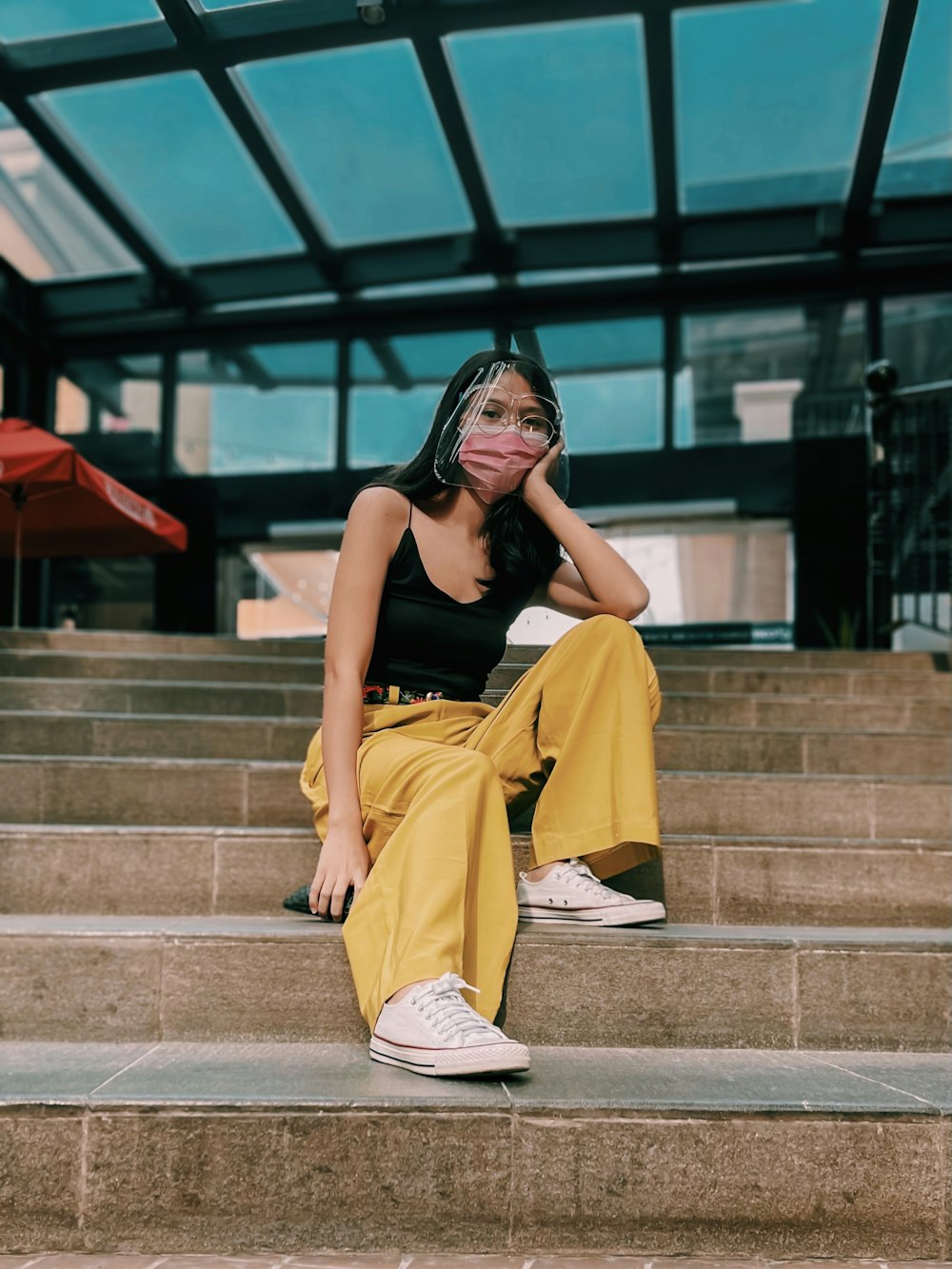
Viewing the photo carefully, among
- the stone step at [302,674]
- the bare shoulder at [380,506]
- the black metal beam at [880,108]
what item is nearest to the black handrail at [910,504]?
the stone step at [302,674]

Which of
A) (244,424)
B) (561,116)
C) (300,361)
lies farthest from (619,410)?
(244,424)

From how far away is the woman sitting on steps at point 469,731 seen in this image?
185 centimetres

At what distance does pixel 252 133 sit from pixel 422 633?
7.41 metres

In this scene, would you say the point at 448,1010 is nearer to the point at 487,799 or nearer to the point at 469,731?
the point at 487,799

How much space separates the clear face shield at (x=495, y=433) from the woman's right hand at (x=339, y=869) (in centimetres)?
77

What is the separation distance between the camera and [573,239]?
981 cm

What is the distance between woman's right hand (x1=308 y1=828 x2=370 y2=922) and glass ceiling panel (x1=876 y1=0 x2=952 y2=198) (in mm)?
7362

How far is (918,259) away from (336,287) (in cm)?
504

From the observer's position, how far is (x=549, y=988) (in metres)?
2.02

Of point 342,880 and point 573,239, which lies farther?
point 573,239

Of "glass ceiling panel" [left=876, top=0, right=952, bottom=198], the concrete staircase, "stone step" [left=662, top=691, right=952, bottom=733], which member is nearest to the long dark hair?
the concrete staircase

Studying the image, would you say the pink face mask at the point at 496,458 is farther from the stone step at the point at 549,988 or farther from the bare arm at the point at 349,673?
the stone step at the point at 549,988

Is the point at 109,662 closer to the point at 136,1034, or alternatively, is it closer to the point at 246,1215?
the point at 136,1034

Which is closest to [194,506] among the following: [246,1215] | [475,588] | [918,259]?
[918,259]
